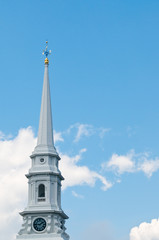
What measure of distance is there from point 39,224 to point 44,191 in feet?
17.9

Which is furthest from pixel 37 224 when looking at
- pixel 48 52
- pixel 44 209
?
pixel 48 52

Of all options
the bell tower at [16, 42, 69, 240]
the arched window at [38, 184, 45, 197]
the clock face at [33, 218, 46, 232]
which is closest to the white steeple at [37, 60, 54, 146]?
the bell tower at [16, 42, 69, 240]

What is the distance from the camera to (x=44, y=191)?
351ft

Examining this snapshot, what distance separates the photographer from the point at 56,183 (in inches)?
4215

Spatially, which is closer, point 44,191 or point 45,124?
point 44,191

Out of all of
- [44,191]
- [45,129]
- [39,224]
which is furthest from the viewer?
[45,129]

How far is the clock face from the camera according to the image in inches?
4087

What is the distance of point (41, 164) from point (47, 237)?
12093mm

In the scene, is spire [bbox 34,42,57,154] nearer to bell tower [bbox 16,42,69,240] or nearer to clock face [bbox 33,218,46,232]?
bell tower [bbox 16,42,69,240]

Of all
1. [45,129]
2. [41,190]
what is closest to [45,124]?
[45,129]

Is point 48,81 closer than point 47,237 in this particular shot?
No

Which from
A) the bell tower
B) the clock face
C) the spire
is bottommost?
the clock face

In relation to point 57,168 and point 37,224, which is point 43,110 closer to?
point 57,168

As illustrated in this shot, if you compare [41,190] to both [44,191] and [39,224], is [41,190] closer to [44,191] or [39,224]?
[44,191]
